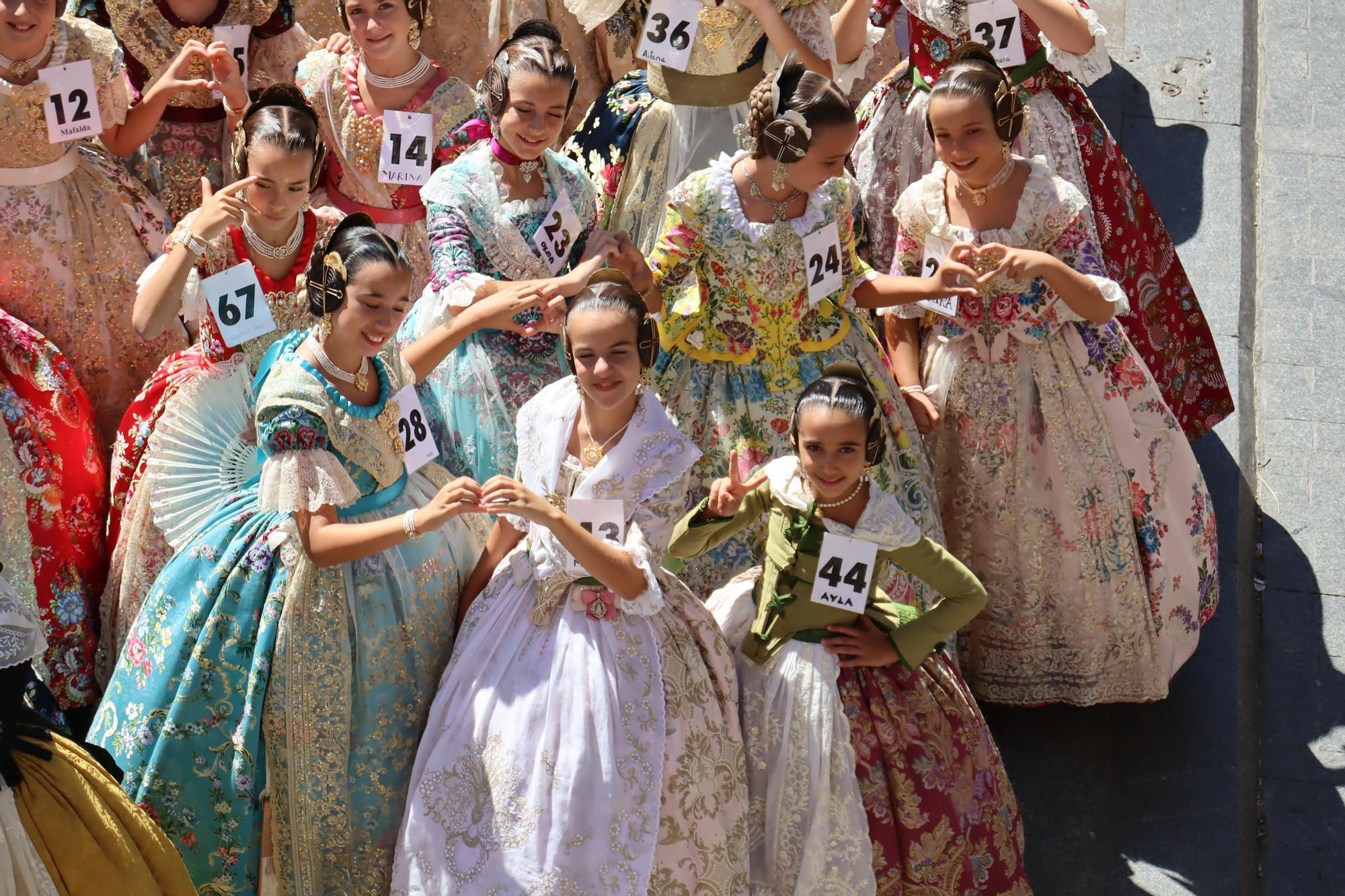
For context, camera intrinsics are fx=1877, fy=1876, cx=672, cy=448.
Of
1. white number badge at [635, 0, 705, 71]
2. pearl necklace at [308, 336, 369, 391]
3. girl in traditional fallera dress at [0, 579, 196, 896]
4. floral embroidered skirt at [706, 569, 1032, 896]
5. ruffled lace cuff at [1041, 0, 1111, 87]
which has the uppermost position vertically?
white number badge at [635, 0, 705, 71]

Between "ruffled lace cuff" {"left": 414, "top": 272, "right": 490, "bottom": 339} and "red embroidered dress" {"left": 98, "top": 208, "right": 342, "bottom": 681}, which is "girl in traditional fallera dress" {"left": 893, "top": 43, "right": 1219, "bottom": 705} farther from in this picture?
"red embroidered dress" {"left": 98, "top": 208, "right": 342, "bottom": 681}

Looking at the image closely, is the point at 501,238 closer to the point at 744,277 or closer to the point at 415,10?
the point at 744,277

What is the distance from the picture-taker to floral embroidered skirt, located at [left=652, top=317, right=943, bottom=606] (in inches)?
182

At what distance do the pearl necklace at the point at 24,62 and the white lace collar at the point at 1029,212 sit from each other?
2.38 metres

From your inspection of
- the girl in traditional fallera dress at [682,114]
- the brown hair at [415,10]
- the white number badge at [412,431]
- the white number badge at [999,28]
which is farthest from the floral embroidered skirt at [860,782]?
the brown hair at [415,10]

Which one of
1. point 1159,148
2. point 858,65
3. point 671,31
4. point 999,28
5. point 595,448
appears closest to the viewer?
point 595,448

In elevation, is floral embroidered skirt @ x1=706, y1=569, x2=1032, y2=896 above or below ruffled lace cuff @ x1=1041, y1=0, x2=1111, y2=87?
below

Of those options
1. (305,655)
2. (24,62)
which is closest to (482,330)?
(305,655)

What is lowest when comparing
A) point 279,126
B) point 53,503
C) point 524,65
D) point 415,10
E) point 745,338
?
point 53,503

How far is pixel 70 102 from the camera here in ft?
16.4

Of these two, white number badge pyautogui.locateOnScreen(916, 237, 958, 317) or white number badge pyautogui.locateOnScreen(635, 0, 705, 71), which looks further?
white number badge pyautogui.locateOnScreen(635, 0, 705, 71)

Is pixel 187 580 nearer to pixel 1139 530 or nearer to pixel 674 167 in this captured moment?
pixel 674 167

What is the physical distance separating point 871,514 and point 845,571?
0.16 metres

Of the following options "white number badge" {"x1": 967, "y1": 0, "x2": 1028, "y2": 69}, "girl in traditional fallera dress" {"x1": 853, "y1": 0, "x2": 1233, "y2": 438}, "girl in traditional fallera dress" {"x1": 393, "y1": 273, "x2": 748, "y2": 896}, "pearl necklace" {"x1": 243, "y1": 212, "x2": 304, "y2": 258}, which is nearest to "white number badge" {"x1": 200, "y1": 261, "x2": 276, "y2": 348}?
"pearl necklace" {"x1": 243, "y1": 212, "x2": 304, "y2": 258}
